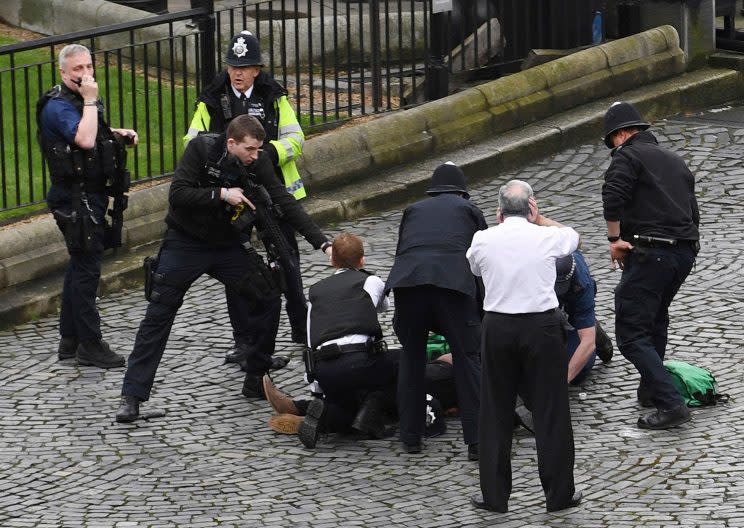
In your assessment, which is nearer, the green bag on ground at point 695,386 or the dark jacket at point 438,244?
the dark jacket at point 438,244

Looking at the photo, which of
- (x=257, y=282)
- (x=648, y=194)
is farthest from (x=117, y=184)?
(x=648, y=194)

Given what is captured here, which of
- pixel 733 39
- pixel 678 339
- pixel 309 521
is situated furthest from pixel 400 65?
pixel 309 521

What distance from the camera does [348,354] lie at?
8867mm

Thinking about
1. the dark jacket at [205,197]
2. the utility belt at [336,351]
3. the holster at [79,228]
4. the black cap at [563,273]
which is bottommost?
the utility belt at [336,351]

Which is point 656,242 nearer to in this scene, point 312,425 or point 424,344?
point 424,344

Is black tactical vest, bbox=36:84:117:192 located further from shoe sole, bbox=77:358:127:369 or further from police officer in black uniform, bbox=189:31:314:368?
shoe sole, bbox=77:358:127:369

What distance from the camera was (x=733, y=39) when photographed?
625 inches

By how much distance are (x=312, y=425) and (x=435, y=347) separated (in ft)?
3.53

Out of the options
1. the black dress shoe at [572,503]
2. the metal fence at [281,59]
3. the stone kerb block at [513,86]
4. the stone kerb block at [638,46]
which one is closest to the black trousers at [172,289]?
the black dress shoe at [572,503]

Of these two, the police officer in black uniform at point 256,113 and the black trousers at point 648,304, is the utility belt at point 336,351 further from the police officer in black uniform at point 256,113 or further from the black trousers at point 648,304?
the black trousers at point 648,304

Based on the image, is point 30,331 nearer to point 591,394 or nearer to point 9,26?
point 591,394

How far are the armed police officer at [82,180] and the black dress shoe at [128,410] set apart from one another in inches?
35.8

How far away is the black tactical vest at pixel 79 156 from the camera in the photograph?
32.3 ft

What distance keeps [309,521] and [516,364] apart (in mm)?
1258
